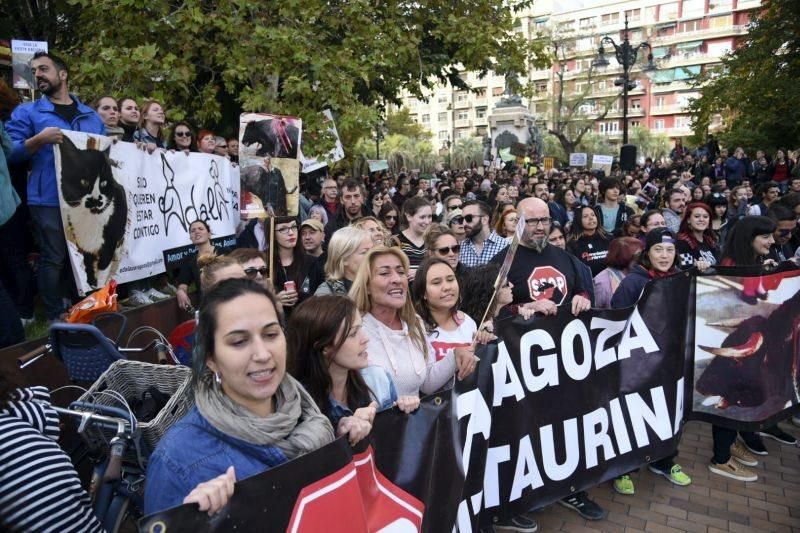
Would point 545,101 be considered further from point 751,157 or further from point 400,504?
point 400,504

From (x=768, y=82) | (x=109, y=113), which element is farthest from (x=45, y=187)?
(x=768, y=82)

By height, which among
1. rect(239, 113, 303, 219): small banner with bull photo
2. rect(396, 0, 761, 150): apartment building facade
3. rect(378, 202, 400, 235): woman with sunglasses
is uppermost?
rect(396, 0, 761, 150): apartment building facade

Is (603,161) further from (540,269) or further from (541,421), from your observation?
(541,421)

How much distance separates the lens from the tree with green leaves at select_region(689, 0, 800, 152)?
62.5ft

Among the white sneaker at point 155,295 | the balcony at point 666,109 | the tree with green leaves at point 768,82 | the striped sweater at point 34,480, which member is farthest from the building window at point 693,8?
the striped sweater at point 34,480

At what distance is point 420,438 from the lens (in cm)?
260

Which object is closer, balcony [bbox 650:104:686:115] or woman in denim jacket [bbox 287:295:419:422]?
woman in denim jacket [bbox 287:295:419:422]

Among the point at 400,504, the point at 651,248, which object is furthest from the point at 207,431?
the point at 651,248

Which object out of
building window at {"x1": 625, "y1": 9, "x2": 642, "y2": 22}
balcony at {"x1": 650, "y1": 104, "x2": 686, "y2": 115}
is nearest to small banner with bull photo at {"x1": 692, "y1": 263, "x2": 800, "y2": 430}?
balcony at {"x1": 650, "y1": 104, "x2": 686, "y2": 115}

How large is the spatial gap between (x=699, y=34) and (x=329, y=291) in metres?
86.9

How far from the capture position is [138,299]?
220 inches

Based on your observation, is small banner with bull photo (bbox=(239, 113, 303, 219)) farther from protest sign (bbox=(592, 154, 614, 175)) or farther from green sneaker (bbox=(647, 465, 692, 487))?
protest sign (bbox=(592, 154, 614, 175))

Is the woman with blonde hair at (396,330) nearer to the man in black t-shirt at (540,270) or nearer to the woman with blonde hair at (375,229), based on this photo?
the man in black t-shirt at (540,270)

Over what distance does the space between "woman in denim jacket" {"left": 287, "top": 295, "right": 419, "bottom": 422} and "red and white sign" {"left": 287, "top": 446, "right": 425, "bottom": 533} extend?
13.0 inches
